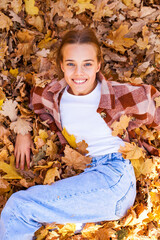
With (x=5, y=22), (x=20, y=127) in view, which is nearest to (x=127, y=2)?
(x=5, y=22)

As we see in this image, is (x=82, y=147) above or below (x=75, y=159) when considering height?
above

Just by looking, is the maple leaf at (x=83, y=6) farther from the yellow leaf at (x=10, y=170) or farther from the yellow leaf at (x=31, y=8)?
the yellow leaf at (x=10, y=170)

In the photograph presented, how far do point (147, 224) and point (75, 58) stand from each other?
1661 mm

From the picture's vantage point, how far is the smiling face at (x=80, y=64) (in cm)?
209

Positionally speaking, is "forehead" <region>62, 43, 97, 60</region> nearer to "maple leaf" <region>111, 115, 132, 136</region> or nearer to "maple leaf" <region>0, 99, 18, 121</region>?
"maple leaf" <region>111, 115, 132, 136</region>

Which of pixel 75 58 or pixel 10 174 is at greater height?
pixel 75 58

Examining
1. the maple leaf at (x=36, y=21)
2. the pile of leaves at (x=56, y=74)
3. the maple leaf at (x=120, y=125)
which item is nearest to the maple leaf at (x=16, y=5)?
the pile of leaves at (x=56, y=74)

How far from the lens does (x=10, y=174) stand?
239 centimetres

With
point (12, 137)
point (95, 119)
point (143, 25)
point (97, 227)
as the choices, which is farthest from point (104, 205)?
point (143, 25)

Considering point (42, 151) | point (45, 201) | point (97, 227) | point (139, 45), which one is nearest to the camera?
point (45, 201)

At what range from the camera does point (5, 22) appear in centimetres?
261

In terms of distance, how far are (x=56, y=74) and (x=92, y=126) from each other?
77 centimetres

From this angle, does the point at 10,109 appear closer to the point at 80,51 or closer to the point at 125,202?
the point at 80,51

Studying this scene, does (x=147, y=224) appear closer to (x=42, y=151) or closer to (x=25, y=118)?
(x=42, y=151)
